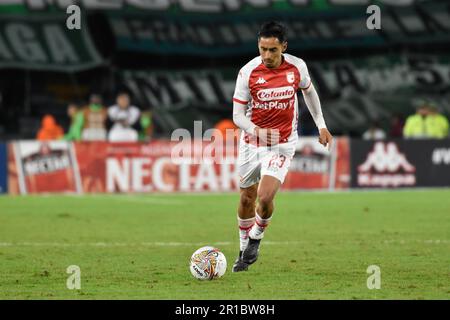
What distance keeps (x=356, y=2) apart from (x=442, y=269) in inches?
→ 742

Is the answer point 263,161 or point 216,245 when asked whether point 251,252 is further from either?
point 216,245

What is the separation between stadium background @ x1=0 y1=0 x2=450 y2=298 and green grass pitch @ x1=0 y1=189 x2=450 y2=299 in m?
0.98

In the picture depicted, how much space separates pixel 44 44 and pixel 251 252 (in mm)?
17813

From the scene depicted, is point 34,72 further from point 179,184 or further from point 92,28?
point 179,184

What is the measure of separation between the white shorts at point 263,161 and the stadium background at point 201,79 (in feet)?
34.5

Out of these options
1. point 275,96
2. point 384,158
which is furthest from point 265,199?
point 384,158

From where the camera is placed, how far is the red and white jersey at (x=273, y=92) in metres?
10.7

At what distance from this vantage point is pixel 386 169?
23281mm

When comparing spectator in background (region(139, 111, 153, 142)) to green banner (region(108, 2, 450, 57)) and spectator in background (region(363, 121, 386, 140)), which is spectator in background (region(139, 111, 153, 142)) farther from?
spectator in background (region(363, 121, 386, 140))

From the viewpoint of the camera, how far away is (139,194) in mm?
22266

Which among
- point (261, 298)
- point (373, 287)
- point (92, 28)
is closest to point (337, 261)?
point (373, 287)

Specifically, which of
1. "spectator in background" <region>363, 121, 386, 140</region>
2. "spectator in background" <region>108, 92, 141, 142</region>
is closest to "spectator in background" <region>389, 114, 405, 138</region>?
"spectator in background" <region>363, 121, 386, 140</region>

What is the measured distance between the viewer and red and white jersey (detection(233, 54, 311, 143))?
420 inches

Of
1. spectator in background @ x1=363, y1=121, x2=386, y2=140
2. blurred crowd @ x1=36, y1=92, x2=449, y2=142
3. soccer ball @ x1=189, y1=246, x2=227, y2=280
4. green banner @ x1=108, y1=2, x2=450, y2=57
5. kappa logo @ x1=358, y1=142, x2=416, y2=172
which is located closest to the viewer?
soccer ball @ x1=189, y1=246, x2=227, y2=280
